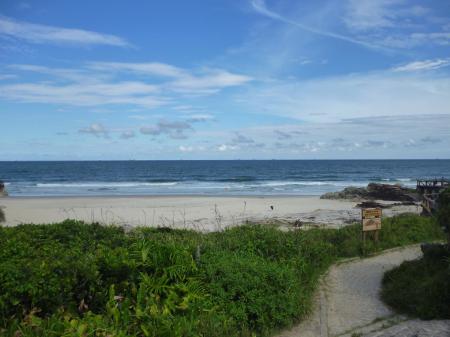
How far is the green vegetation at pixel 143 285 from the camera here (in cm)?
512

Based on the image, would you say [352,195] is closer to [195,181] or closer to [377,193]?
[377,193]

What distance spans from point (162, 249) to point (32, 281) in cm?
243

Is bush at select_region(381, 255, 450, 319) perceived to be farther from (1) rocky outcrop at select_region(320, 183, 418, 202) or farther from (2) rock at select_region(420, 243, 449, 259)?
(1) rocky outcrop at select_region(320, 183, 418, 202)

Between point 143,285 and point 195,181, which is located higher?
point 143,285

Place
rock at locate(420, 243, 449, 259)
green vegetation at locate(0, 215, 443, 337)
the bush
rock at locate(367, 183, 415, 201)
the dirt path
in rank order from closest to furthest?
green vegetation at locate(0, 215, 443, 337), the dirt path, the bush, rock at locate(420, 243, 449, 259), rock at locate(367, 183, 415, 201)

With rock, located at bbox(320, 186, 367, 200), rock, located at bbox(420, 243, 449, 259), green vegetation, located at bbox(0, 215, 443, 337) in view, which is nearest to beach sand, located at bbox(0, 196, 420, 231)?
rock, located at bbox(320, 186, 367, 200)

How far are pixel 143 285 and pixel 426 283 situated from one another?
16.7 feet

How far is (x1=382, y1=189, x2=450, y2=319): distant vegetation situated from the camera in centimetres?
734

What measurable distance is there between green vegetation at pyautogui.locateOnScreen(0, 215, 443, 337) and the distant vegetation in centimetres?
158

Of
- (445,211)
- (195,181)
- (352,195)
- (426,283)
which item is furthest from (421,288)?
(195,181)

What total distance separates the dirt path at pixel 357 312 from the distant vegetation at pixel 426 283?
0.87 ft

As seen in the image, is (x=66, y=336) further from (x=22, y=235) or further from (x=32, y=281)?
(x=22, y=235)

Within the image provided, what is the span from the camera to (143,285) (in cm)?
624

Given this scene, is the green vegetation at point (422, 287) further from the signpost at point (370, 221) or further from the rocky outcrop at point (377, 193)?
the rocky outcrop at point (377, 193)
